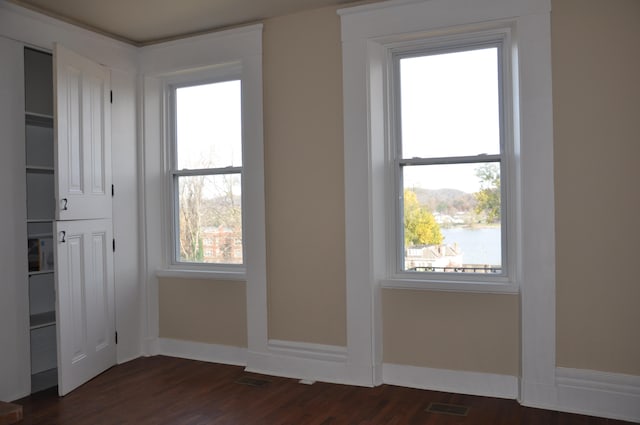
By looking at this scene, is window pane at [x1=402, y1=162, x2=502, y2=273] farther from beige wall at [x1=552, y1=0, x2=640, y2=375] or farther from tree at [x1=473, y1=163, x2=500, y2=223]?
beige wall at [x1=552, y1=0, x2=640, y2=375]

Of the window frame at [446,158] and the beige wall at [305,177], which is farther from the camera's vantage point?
the beige wall at [305,177]

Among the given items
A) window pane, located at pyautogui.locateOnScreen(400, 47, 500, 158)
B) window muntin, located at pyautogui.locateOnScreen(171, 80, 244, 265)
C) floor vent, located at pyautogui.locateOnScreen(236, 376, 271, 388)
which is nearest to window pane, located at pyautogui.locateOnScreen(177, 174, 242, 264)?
window muntin, located at pyautogui.locateOnScreen(171, 80, 244, 265)

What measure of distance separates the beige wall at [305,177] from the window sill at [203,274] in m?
0.36

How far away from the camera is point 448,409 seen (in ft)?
12.2

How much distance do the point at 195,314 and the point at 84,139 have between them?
1.87 meters

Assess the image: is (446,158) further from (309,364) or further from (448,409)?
(309,364)

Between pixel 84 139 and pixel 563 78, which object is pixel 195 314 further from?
pixel 563 78

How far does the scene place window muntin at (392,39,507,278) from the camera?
163 inches

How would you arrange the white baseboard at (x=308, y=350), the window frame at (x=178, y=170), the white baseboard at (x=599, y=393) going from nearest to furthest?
the white baseboard at (x=599, y=393) → the white baseboard at (x=308, y=350) → the window frame at (x=178, y=170)

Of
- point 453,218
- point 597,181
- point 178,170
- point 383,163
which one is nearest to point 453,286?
point 453,218

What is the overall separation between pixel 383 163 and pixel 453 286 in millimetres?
1120

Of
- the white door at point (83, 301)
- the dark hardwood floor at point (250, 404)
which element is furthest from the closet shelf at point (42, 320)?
the dark hardwood floor at point (250, 404)

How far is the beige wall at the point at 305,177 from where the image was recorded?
175 inches

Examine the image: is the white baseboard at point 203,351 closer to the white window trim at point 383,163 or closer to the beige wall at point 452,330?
the white window trim at point 383,163
